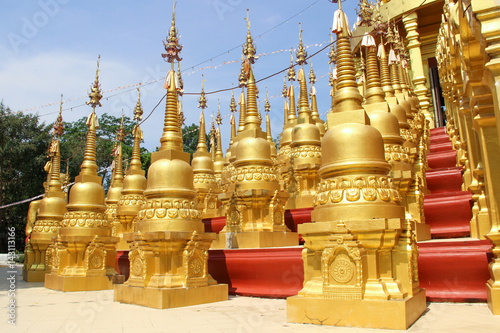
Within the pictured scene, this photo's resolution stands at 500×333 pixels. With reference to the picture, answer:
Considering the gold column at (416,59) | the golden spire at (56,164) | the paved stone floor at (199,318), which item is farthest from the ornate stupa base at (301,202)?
the gold column at (416,59)

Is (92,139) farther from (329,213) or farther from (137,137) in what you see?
(329,213)

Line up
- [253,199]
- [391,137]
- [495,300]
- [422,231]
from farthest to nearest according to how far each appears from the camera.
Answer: [253,199] → [391,137] → [422,231] → [495,300]

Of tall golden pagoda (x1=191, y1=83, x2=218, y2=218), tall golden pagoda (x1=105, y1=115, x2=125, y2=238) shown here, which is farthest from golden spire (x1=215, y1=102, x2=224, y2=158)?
tall golden pagoda (x1=105, y1=115, x2=125, y2=238)

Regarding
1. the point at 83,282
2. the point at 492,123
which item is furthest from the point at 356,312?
the point at 83,282

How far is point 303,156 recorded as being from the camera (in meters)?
11.1

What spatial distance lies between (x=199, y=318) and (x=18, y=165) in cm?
3002

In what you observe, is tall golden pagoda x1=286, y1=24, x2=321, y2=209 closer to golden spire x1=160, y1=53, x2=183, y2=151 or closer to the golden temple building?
the golden temple building

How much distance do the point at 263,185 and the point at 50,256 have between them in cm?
647

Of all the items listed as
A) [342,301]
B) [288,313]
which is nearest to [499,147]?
[342,301]

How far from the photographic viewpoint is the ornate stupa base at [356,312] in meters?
4.14

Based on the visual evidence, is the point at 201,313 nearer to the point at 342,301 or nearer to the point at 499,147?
the point at 342,301

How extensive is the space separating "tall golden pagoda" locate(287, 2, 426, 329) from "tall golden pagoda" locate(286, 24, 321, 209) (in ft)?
16.7

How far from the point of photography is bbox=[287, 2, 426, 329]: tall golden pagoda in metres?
4.32

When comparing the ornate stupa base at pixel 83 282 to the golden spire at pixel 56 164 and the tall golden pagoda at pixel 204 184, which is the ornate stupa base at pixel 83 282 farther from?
the tall golden pagoda at pixel 204 184
